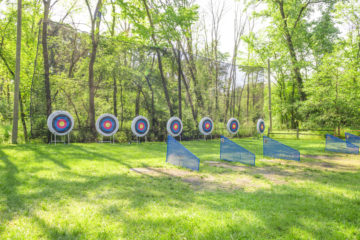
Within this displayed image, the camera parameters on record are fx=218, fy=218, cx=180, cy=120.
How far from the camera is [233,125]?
1545 centimetres

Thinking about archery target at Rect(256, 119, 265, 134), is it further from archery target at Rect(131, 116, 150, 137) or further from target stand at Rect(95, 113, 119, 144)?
target stand at Rect(95, 113, 119, 144)

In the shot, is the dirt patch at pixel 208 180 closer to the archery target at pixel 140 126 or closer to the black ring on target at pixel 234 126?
the archery target at pixel 140 126

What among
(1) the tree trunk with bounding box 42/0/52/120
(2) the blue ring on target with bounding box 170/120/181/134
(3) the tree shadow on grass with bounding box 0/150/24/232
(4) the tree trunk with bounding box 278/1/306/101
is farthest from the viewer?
(4) the tree trunk with bounding box 278/1/306/101

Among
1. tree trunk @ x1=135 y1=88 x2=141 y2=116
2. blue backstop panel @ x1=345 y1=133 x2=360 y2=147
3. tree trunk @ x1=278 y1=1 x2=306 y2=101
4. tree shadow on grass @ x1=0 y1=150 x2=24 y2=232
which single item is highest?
tree trunk @ x1=278 y1=1 x2=306 y2=101

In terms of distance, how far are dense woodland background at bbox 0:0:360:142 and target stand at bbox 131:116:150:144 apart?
0.54 m

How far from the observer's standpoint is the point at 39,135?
928 centimetres

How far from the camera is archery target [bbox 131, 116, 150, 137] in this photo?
1072 centimetres

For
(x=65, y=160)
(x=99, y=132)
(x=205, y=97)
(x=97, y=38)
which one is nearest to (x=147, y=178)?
(x=65, y=160)

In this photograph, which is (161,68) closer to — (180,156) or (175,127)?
(175,127)

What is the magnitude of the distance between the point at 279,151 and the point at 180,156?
4.05m

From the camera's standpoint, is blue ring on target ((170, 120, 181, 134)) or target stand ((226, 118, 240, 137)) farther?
target stand ((226, 118, 240, 137))

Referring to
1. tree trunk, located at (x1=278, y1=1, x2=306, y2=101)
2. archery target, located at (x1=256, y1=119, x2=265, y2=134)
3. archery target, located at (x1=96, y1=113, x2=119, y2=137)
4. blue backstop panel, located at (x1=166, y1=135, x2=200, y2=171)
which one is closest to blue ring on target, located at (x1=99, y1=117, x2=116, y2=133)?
archery target, located at (x1=96, y1=113, x2=119, y2=137)

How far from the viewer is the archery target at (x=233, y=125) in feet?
49.9

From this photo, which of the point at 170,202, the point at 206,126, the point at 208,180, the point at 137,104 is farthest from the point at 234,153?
the point at 206,126
